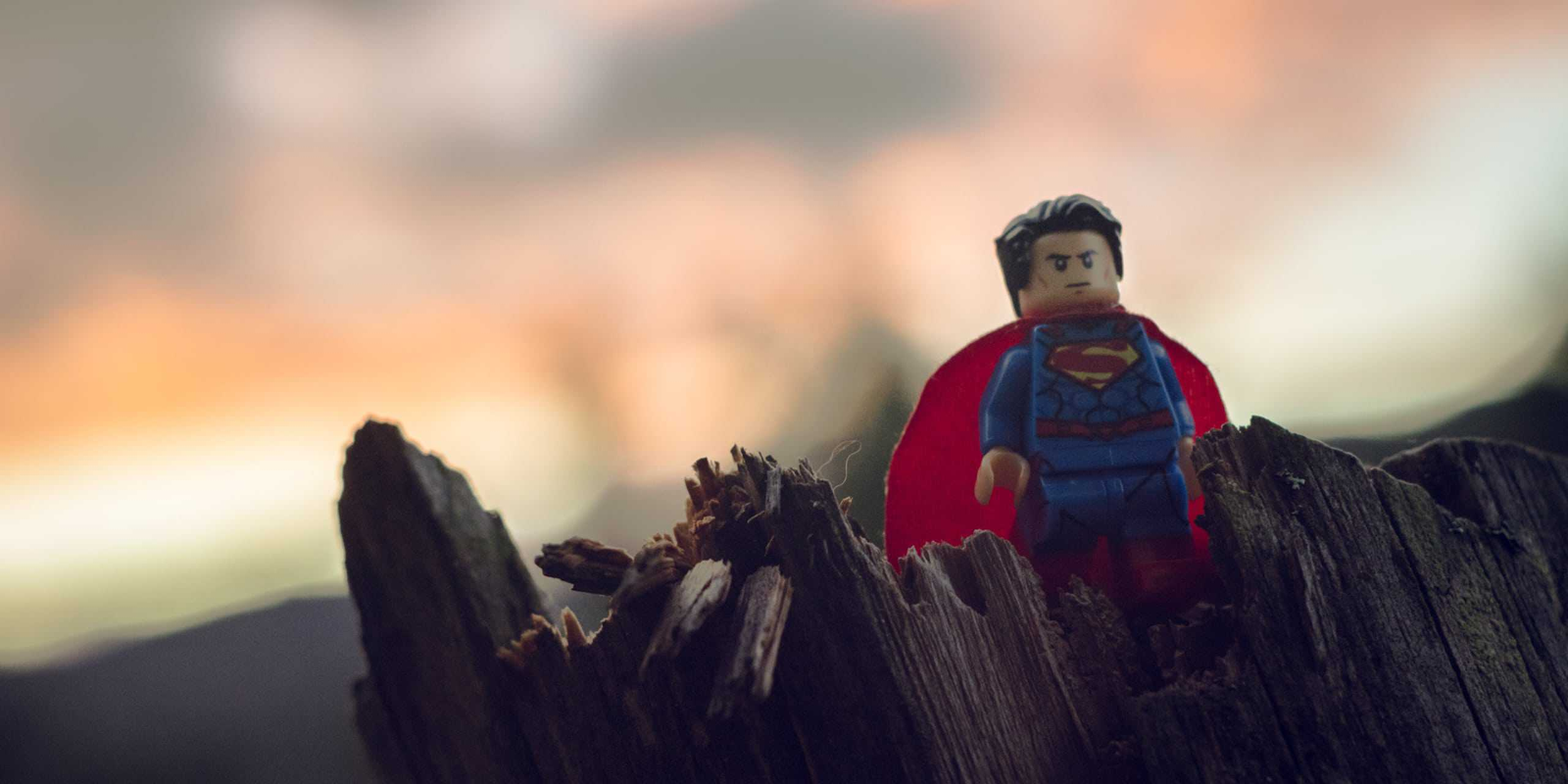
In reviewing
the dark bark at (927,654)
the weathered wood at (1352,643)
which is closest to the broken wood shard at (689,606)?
the dark bark at (927,654)

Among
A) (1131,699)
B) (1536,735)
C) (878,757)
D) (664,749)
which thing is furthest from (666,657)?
Result: (1536,735)

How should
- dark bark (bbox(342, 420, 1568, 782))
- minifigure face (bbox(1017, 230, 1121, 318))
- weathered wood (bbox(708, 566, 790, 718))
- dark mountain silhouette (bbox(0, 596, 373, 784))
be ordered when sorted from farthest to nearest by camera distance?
dark mountain silhouette (bbox(0, 596, 373, 784)) < minifigure face (bbox(1017, 230, 1121, 318)) < dark bark (bbox(342, 420, 1568, 782)) < weathered wood (bbox(708, 566, 790, 718))

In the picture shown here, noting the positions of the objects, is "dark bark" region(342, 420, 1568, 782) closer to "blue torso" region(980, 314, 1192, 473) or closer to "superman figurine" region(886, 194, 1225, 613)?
"superman figurine" region(886, 194, 1225, 613)

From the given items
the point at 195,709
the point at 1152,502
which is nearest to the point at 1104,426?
the point at 1152,502

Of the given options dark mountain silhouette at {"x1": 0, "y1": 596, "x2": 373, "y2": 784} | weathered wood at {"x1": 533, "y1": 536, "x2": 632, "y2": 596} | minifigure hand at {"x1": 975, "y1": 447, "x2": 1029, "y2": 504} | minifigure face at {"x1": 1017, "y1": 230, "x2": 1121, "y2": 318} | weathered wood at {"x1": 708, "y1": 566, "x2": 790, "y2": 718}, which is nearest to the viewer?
weathered wood at {"x1": 708, "y1": 566, "x2": 790, "y2": 718}

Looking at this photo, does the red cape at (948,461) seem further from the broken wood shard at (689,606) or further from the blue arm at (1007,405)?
the broken wood shard at (689,606)

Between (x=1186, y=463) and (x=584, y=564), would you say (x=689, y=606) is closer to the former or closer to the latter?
(x=584, y=564)

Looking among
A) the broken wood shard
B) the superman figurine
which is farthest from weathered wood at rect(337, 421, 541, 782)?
the superman figurine

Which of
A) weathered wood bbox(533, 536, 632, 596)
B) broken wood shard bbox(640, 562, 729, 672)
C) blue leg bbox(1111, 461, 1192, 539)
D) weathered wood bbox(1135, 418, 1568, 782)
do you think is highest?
weathered wood bbox(533, 536, 632, 596)
